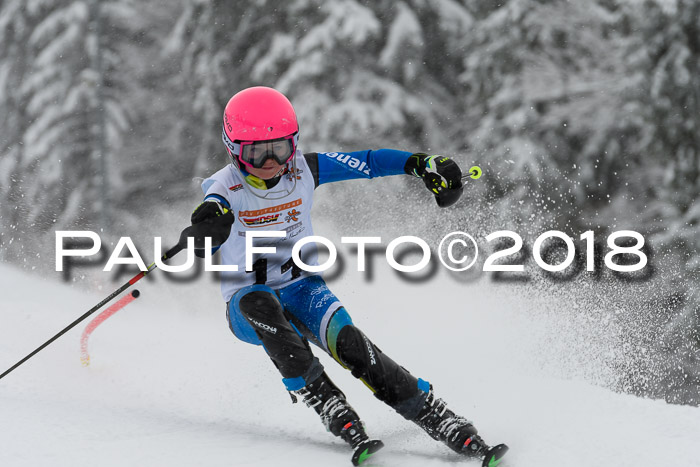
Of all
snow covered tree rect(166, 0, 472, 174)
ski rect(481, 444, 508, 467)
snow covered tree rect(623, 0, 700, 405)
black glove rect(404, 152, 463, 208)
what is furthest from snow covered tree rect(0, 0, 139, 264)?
ski rect(481, 444, 508, 467)

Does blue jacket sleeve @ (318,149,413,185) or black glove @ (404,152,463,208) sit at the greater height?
blue jacket sleeve @ (318,149,413,185)

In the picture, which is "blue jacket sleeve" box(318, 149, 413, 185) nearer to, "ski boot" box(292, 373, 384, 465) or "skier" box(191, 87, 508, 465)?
"skier" box(191, 87, 508, 465)

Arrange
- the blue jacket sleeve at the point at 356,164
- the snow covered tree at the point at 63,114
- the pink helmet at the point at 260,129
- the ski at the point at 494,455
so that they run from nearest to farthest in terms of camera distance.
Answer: the ski at the point at 494,455 → the pink helmet at the point at 260,129 → the blue jacket sleeve at the point at 356,164 → the snow covered tree at the point at 63,114

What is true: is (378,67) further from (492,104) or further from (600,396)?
(600,396)

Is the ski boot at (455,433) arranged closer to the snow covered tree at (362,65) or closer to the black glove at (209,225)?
the black glove at (209,225)

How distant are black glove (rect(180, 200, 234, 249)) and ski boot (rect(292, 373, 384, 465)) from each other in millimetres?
879

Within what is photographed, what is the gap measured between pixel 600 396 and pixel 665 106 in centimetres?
769

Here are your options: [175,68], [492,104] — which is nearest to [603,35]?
[492,104]

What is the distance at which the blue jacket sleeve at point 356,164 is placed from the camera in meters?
4.20

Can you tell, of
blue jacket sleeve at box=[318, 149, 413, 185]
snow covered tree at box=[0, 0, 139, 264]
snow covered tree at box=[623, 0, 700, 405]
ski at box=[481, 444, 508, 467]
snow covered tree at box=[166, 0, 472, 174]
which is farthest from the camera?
snow covered tree at box=[0, 0, 139, 264]

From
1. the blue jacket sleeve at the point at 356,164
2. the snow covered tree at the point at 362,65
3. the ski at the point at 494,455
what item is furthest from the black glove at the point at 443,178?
the snow covered tree at the point at 362,65

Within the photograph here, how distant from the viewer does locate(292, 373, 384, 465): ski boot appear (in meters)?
3.43

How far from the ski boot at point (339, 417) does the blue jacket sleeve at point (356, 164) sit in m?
1.14

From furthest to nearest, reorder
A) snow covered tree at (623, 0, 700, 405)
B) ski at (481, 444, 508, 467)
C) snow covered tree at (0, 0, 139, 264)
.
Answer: snow covered tree at (0, 0, 139, 264) → snow covered tree at (623, 0, 700, 405) → ski at (481, 444, 508, 467)
